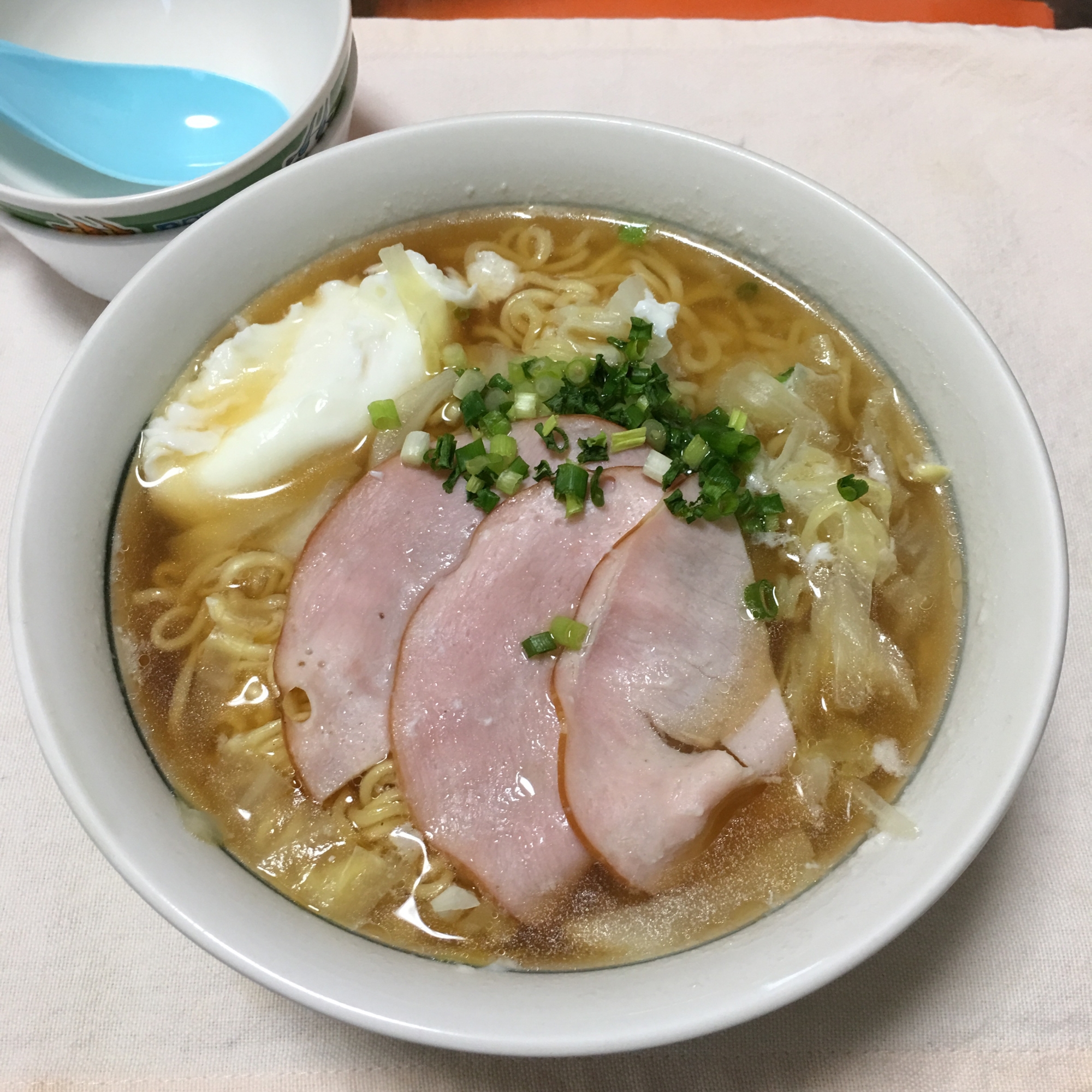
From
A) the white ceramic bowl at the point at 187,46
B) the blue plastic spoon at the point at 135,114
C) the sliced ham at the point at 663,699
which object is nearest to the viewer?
the sliced ham at the point at 663,699

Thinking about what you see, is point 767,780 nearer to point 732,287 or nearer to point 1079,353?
point 732,287

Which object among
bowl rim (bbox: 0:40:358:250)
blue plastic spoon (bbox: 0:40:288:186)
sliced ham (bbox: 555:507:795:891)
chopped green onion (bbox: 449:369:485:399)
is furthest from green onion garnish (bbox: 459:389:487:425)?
blue plastic spoon (bbox: 0:40:288:186)

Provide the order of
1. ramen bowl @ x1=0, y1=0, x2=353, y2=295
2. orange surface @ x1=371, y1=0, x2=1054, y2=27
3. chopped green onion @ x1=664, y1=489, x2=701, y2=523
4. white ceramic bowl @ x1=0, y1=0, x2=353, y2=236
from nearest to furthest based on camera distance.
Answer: chopped green onion @ x1=664, y1=489, x2=701, y2=523, ramen bowl @ x1=0, y1=0, x2=353, y2=295, white ceramic bowl @ x1=0, y1=0, x2=353, y2=236, orange surface @ x1=371, y1=0, x2=1054, y2=27

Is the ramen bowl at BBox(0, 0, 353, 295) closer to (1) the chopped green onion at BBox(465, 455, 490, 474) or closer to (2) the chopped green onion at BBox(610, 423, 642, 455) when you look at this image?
(1) the chopped green onion at BBox(465, 455, 490, 474)

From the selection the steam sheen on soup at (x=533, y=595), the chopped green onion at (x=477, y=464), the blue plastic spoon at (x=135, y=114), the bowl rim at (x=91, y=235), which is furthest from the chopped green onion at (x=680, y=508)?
the blue plastic spoon at (x=135, y=114)

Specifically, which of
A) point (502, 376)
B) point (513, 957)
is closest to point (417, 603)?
point (502, 376)

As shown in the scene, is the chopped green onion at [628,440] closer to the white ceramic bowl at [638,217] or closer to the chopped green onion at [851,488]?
the chopped green onion at [851,488]
